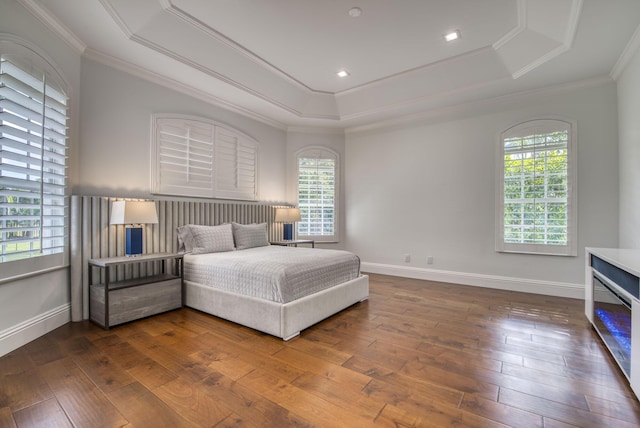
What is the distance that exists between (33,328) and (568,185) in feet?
19.7

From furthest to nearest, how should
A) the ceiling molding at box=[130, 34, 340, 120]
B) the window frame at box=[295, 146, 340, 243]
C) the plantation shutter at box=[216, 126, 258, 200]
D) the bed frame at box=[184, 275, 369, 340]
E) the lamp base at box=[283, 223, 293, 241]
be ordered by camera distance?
the window frame at box=[295, 146, 340, 243] → the lamp base at box=[283, 223, 293, 241] → the plantation shutter at box=[216, 126, 258, 200] → the ceiling molding at box=[130, 34, 340, 120] → the bed frame at box=[184, 275, 369, 340]

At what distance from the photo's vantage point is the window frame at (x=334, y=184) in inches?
223

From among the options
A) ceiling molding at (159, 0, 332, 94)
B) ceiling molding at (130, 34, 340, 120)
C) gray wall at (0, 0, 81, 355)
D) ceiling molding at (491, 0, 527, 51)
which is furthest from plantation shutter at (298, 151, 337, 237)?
gray wall at (0, 0, 81, 355)

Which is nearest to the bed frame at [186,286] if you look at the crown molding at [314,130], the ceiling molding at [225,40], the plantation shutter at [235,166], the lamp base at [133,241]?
the lamp base at [133,241]

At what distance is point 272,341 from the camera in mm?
2564

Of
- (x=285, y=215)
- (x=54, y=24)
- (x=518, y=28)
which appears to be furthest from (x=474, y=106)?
(x=54, y=24)

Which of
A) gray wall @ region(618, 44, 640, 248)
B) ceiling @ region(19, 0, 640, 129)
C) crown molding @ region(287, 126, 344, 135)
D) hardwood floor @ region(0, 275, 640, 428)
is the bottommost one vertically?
hardwood floor @ region(0, 275, 640, 428)

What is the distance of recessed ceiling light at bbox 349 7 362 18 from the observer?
285 cm

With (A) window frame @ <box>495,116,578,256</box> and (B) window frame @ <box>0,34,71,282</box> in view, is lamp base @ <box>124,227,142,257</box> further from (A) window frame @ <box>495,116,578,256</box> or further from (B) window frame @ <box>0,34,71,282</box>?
(A) window frame @ <box>495,116,578,256</box>

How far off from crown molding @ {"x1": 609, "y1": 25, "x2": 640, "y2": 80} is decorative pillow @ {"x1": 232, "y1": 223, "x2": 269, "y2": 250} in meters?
4.69

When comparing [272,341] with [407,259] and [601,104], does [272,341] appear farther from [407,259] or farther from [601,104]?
[601,104]

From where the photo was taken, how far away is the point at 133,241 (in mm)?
3125

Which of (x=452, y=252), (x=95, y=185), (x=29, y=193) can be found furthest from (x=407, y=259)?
(x=29, y=193)

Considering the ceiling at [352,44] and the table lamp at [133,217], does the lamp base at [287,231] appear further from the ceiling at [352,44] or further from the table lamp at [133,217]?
the table lamp at [133,217]
